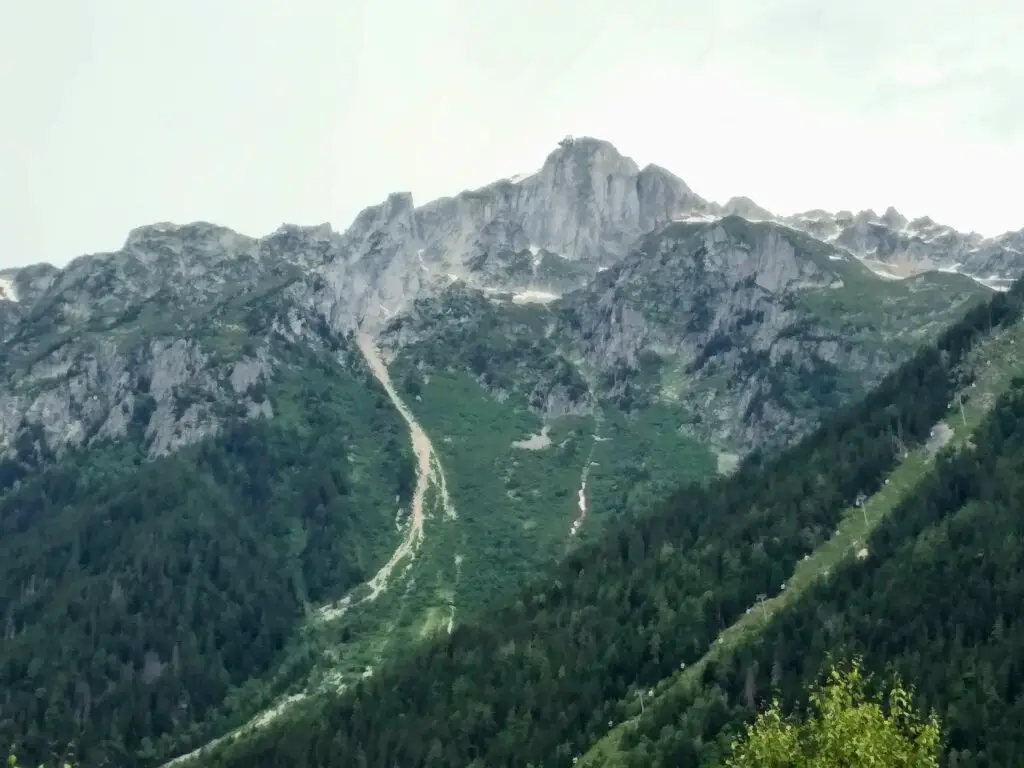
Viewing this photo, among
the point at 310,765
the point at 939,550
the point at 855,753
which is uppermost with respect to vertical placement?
the point at 855,753

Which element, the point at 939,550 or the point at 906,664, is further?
the point at 939,550

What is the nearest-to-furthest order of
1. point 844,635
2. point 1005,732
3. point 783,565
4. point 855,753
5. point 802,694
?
point 855,753
point 1005,732
point 802,694
point 844,635
point 783,565

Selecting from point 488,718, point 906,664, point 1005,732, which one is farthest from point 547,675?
point 1005,732

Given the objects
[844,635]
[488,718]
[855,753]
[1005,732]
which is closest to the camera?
[855,753]

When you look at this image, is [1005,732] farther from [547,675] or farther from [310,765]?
[310,765]

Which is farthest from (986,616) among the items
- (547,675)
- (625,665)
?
(547,675)

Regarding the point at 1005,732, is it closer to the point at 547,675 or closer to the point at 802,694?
the point at 802,694

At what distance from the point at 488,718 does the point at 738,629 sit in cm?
5046

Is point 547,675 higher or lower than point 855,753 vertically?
lower

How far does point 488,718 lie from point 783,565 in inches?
2623

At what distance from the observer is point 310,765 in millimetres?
181000

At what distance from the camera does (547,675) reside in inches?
7446

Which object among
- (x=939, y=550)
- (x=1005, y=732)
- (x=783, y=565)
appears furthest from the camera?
(x=783, y=565)

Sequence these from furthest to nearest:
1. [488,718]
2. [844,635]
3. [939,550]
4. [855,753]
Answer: [488,718], [939,550], [844,635], [855,753]
